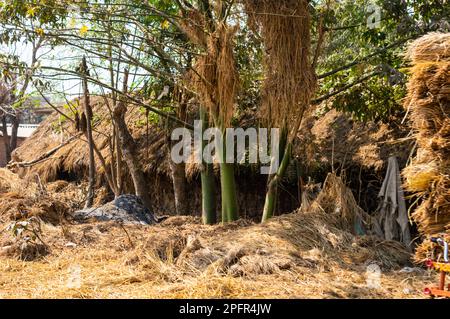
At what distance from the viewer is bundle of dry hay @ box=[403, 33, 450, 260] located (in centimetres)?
471

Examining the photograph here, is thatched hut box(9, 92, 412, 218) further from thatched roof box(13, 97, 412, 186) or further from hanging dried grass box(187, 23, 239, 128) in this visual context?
hanging dried grass box(187, 23, 239, 128)

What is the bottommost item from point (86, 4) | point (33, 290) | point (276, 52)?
point (33, 290)

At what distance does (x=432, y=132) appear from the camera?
4.87m

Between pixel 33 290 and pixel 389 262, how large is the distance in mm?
3185

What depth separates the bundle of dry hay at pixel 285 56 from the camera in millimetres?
6504

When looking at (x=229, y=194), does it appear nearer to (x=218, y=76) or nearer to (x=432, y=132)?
(x=218, y=76)

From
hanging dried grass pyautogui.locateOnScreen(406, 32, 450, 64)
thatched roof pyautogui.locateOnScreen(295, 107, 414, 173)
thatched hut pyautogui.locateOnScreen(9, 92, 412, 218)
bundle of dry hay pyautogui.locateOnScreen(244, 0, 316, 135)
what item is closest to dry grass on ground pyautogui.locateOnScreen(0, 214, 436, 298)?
bundle of dry hay pyautogui.locateOnScreen(244, 0, 316, 135)

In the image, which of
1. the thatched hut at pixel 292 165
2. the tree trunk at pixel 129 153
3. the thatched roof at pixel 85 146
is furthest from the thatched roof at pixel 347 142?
the tree trunk at pixel 129 153

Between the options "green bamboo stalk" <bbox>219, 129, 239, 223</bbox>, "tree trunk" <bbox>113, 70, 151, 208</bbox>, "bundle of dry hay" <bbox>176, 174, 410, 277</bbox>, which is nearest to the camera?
"bundle of dry hay" <bbox>176, 174, 410, 277</bbox>

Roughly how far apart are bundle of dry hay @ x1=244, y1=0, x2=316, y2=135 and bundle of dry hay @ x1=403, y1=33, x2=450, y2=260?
5.66 ft
